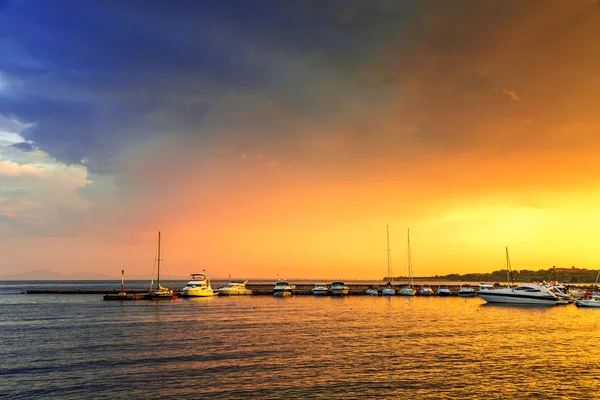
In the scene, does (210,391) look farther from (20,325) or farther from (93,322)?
(20,325)

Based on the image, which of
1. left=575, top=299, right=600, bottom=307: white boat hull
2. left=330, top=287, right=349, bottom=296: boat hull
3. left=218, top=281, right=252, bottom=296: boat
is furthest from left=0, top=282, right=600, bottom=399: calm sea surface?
left=330, top=287, right=349, bottom=296: boat hull

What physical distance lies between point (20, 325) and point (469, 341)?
199 feet

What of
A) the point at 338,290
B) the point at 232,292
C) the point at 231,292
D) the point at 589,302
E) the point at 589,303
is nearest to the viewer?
the point at 589,303

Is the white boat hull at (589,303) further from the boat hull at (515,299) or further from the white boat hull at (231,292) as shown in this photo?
the white boat hull at (231,292)

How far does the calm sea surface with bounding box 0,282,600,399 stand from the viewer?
2780cm

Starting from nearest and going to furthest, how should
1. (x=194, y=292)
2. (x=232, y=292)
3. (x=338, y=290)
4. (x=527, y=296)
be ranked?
1. (x=527, y=296)
2. (x=194, y=292)
3. (x=232, y=292)
4. (x=338, y=290)

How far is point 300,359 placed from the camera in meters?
36.2

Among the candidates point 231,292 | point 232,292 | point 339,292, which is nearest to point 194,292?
point 231,292

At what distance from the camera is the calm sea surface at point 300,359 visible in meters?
27.8

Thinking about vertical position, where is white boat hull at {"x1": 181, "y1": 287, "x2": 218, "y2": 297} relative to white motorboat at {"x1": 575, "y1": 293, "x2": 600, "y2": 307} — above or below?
above

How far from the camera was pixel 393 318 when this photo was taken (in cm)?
6900

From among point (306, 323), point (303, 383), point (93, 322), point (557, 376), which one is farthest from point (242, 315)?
point (557, 376)

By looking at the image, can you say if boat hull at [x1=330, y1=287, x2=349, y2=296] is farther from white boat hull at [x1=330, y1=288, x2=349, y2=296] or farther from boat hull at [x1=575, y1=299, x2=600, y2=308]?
boat hull at [x1=575, y1=299, x2=600, y2=308]

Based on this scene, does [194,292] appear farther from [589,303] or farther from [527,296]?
[589,303]
